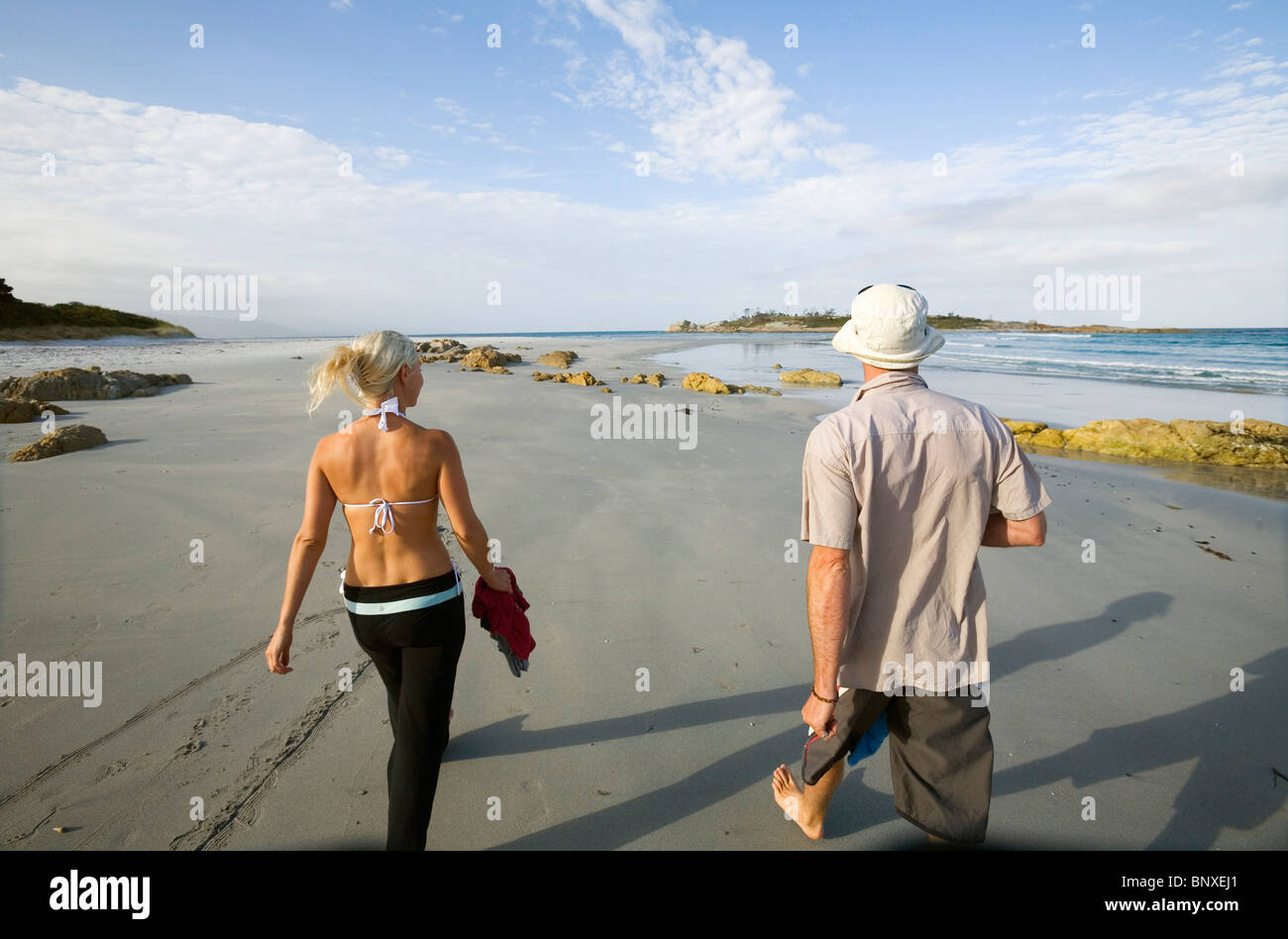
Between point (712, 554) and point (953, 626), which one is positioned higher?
point (953, 626)

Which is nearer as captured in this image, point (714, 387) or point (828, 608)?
point (828, 608)

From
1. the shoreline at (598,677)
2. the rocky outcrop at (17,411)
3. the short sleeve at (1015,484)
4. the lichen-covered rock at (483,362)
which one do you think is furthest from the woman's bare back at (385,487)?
the lichen-covered rock at (483,362)

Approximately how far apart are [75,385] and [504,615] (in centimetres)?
1526

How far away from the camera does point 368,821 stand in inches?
102

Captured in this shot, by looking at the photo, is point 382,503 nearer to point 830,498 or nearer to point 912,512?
point 830,498

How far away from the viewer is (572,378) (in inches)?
690

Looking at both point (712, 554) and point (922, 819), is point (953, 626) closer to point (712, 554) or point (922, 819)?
point (922, 819)

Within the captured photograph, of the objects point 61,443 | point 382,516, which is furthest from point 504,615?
point 61,443

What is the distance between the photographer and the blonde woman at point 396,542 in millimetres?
2229

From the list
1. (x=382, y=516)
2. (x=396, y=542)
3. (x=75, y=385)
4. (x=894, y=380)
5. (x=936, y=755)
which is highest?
(x=75, y=385)

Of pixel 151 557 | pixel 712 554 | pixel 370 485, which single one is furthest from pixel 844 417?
pixel 151 557

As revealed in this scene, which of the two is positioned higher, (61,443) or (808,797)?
(61,443)

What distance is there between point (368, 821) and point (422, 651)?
3.09 ft

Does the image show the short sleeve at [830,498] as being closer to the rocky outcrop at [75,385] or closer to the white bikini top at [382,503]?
the white bikini top at [382,503]
